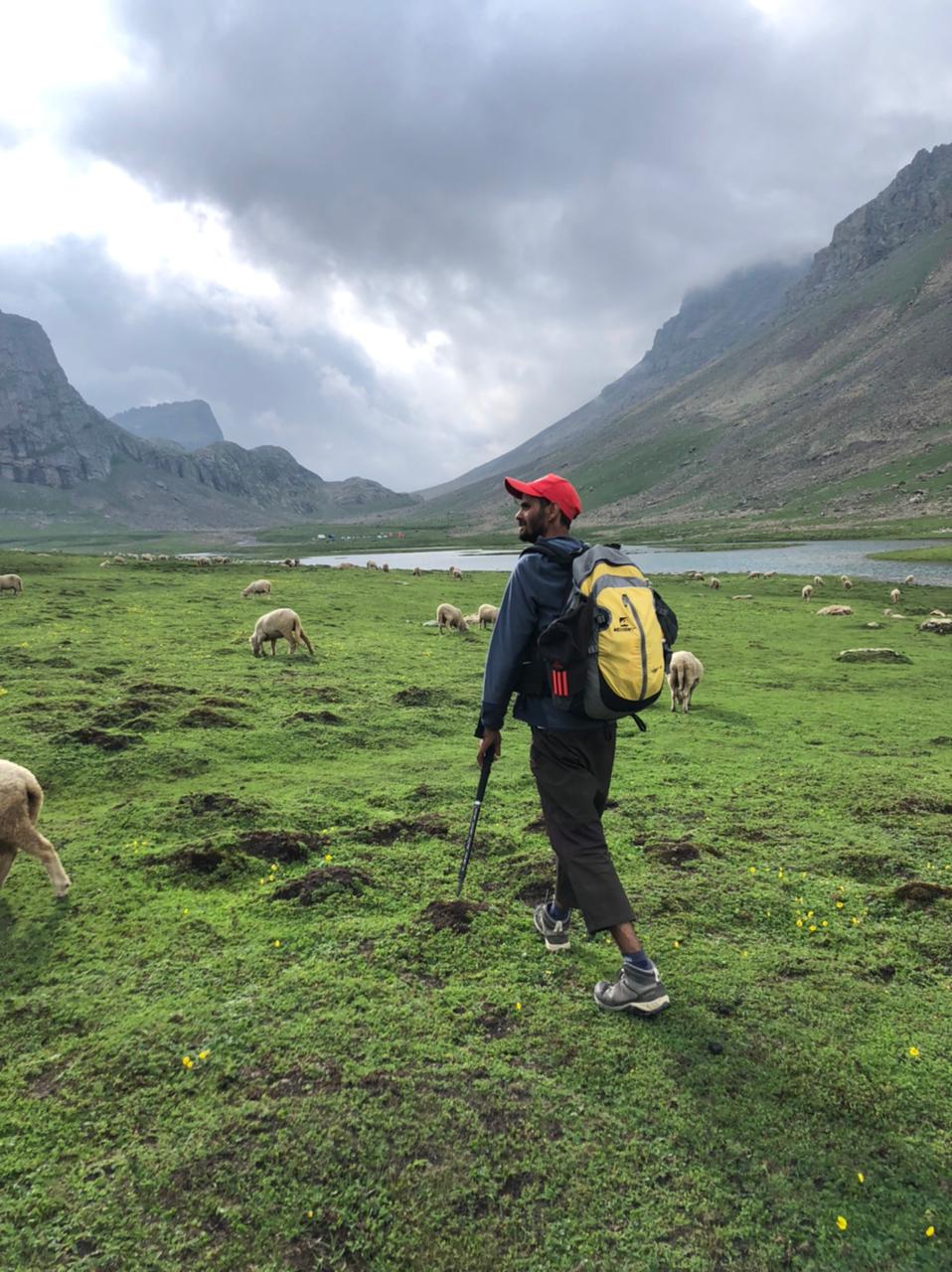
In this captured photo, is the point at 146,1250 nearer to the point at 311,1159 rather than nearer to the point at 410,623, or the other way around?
the point at 311,1159

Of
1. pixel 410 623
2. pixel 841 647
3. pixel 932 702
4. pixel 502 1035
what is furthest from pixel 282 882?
pixel 841 647

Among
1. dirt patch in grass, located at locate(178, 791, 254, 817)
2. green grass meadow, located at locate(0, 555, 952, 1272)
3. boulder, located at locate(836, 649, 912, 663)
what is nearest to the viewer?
green grass meadow, located at locate(0, 555, 952, 1272)

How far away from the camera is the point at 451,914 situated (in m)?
6.98

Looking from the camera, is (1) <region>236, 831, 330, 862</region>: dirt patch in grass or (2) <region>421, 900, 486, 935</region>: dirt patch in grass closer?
(2) <region>421, 900, 486, 935</region>: dirt patch in grass

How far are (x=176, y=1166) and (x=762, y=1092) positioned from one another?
4.05 m

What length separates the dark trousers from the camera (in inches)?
214

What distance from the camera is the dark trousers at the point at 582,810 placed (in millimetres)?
5434

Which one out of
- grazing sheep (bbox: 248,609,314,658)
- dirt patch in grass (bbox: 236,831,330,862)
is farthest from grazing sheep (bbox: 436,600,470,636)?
dirt patch in grass (bbox: 236,831,330,862)

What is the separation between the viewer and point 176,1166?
162 inches

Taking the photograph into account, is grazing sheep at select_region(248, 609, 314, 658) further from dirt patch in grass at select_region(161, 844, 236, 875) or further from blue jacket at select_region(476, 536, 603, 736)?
blue jacket at select_region(476, 536, 603, 736)

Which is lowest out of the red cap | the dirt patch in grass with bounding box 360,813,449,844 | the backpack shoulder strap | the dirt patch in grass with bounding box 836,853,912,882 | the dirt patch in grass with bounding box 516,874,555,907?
the dirt patch in grass with bounding box 360,813,449,844

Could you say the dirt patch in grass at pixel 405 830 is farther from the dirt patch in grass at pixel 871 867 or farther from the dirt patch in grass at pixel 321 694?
the dirt patch in grass at pixel 321 694

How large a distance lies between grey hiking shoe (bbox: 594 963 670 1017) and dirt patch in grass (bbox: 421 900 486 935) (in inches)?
69.7

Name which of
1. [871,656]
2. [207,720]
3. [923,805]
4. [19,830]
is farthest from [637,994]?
[871,656]
